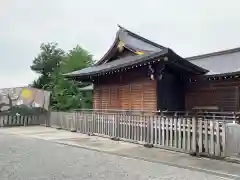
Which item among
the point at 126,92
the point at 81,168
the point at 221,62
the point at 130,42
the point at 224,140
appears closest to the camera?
the point at 81,168

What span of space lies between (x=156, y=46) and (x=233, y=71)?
16.3ft

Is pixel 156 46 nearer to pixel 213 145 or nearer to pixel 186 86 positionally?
pixel 186 86

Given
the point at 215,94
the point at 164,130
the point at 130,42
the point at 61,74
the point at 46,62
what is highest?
the point at 46,62

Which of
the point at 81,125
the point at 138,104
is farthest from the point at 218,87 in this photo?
the point at 81,125

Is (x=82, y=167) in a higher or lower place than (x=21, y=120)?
lower

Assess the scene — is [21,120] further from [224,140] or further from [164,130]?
[224,140]

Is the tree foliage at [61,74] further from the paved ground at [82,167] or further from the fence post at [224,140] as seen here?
the fence post at [224,140]

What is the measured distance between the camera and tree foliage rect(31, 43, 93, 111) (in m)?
26.7

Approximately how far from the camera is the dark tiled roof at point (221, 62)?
13.9 metres

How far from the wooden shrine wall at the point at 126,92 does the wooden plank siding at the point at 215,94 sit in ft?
8.67

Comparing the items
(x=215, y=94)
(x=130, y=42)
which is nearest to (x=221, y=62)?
(x=215, y=94)

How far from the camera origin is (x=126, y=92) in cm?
1534

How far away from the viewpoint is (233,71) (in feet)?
42.2

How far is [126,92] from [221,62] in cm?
541
